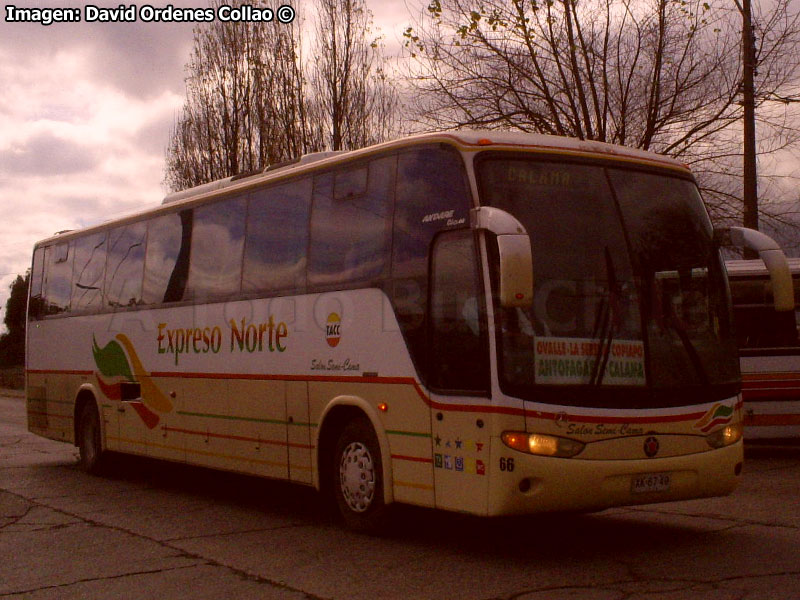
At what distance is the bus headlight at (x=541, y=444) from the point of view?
25.5 ft

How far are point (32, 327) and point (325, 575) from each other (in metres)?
11.2

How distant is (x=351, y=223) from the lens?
31.9 ft

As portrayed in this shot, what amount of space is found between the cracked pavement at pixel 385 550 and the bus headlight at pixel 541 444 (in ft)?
2.63

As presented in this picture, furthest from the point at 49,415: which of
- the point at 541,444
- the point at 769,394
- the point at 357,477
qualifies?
the point at 541,444

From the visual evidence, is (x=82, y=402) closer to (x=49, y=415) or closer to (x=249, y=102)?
(x=49, y=415)

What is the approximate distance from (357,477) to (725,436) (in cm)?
300

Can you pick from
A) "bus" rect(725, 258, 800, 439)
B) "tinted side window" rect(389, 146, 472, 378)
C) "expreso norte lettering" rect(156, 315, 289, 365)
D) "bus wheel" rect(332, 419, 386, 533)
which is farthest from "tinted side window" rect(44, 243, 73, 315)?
"bus" rect(725, 258, 800, 439)

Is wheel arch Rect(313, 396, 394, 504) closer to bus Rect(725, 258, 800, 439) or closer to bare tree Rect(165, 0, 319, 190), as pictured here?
bus Rect(725, 258, 800, 439)

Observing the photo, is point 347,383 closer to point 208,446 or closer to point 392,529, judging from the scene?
point 392,529

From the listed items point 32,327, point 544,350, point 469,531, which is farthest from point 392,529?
point 32,327

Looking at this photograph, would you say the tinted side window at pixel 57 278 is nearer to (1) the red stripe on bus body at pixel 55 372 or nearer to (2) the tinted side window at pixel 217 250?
(1) the red stripe on bus body at pixel 55 372

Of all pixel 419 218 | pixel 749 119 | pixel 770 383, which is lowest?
pixel 770 383

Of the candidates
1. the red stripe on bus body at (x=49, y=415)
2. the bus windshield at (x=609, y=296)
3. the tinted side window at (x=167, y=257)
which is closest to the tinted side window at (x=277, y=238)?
the tinted side window at (x=167, y=257)

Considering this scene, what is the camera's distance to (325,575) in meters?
7.72
